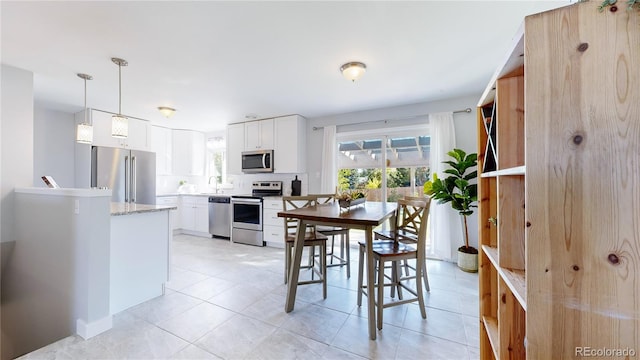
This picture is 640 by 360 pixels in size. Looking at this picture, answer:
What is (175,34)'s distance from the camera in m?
2.02

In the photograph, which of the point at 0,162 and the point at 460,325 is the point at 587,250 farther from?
the point at 0,162

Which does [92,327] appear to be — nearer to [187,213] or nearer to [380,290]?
[380,290]

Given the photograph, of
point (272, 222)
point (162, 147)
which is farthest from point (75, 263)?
point (162, 147)

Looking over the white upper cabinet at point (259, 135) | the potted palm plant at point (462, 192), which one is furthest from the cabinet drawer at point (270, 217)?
the potted palm plant at point (462, 192)

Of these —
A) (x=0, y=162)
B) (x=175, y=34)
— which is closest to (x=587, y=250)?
(x=175, y=34)

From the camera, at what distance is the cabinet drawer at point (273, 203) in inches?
172

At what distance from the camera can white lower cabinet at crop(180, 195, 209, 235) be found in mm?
5156

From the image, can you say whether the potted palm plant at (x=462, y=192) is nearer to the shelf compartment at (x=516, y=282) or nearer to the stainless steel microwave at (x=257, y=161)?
the shelf compartment at (x=516, y=282)

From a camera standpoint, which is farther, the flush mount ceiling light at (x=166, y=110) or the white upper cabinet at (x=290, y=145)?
the white upper cabinet at (x=290, y=145)

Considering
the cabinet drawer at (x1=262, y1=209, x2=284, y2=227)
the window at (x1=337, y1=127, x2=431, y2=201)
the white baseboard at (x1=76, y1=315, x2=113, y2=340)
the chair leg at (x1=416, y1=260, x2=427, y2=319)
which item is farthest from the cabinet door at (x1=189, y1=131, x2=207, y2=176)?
the chair leg at (x1=416, y1=260, x2=427, y2=319)

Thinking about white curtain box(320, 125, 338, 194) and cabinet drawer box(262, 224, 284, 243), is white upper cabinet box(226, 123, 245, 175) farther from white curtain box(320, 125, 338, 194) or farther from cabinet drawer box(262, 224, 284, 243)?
white curtain box(320, 125, 338, 194)

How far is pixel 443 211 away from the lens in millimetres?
3607

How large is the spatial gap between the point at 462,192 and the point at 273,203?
9.87ft

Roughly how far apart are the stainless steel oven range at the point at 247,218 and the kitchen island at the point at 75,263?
200cm
